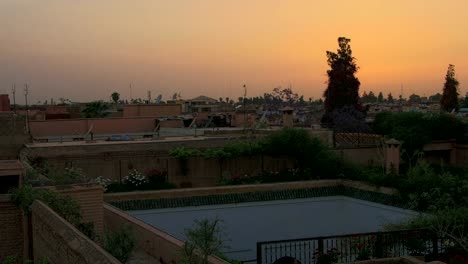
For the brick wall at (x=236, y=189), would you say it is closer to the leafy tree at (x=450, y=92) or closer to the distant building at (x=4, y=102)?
the distant building at (x=4, y=102)

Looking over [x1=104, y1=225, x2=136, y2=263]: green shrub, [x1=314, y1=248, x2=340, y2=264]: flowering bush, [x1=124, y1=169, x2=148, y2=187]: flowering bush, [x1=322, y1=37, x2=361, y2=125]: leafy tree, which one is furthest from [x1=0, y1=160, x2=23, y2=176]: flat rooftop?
[x1=322, y1=37, x2=361, y2=125]: leafy tree

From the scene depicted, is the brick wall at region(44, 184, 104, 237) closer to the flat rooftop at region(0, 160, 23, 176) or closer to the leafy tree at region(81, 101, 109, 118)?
the flat rooftop at region(0, 160, 23, 176)

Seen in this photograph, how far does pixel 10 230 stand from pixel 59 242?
330 cm

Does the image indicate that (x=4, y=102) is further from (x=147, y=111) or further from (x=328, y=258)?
(x=328, y=258)

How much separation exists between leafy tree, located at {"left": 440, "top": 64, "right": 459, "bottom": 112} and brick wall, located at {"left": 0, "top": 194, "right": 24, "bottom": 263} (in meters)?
45.1

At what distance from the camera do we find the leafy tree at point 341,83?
39.5 meters

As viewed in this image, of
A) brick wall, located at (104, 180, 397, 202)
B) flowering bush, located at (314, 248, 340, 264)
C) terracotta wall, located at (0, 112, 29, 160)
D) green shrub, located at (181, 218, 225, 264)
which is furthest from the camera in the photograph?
terracotta wall, located at (0, 112, 29, 160)

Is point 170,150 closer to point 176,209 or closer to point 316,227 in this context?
point 176,209

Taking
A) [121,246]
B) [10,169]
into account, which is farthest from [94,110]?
[121,246]

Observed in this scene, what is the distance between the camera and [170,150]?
16.7m

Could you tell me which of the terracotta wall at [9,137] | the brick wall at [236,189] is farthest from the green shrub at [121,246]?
the terracotta wall at [9,137]

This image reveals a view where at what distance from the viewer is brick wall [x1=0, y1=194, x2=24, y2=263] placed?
32.1 ft

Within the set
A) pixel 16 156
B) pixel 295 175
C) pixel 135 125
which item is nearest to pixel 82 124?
pixel 135 125

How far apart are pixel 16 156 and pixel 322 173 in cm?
948
